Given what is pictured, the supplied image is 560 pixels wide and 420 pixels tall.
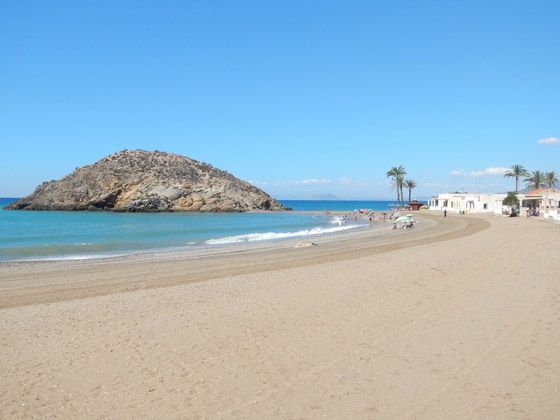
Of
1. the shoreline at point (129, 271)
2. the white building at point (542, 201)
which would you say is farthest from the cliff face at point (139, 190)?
the shoreline at point (129, 271)

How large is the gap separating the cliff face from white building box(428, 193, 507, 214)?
123ft

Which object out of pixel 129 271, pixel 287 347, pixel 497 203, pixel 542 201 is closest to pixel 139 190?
pixel 497 203

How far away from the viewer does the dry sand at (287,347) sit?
16.0ft

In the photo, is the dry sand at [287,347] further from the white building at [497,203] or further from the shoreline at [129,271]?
the white building at [497,203]

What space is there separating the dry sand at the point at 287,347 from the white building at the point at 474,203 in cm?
6296

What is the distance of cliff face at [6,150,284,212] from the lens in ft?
284

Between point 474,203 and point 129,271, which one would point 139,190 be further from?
point 129,271

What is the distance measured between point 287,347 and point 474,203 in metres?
74.0

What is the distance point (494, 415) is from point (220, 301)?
6246 millimetres

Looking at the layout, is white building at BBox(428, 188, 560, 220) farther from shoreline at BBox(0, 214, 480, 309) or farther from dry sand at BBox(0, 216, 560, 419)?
dry sand at BBox(0, 216, 560, 419)

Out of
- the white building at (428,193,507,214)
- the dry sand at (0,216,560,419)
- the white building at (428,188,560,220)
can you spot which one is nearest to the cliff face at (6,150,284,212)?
the white building at (428,188,560,220)

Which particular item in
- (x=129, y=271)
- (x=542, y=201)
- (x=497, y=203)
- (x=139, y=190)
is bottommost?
(x=129, y=271)

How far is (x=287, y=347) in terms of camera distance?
6.66 meters

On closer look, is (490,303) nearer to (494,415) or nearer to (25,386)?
(494,415)
